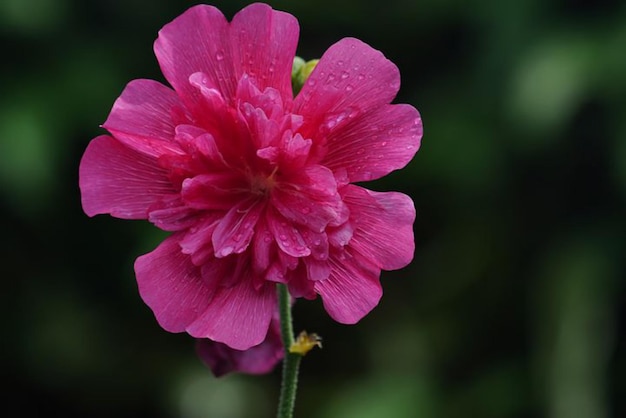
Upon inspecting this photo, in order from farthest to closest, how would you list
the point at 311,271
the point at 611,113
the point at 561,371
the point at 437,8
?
the point at 437,8 < the point at 611,113 < the point at 561,371 < the point at 311,271

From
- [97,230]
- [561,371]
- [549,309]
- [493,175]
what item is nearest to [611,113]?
[493,175]

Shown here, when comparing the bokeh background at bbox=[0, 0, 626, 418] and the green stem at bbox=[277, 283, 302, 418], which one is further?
the bokeh background at bbox=[0, 0, 626, 418]

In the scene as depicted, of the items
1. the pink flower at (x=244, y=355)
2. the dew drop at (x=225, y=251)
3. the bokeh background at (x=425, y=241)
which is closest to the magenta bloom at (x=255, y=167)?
the dew drop at (x=225, y=251)

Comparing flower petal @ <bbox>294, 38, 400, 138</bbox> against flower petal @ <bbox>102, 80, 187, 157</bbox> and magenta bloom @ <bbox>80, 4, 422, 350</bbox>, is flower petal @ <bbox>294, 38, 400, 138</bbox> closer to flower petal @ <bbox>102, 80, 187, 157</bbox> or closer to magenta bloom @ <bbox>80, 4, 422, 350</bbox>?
magenta bloom @ <bbox>80, 4, 422, 350</bbox>

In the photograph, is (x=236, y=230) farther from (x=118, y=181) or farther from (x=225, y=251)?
(x=118, y=181)

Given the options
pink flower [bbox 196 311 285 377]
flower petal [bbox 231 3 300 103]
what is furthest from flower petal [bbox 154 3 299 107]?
pink flower [bbox 196 311 285 377]

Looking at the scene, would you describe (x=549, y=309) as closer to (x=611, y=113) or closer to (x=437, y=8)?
(x=611, y=113)

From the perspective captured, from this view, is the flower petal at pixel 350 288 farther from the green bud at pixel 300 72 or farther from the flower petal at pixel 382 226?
the green bud at pixel 300 72
